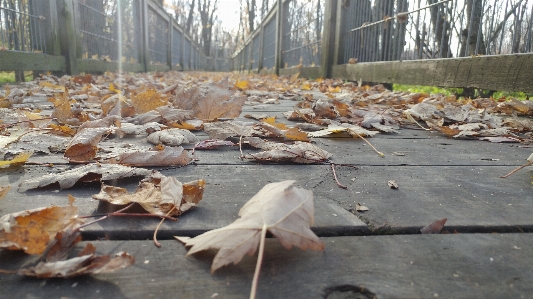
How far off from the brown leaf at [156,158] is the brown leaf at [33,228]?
0.45 m

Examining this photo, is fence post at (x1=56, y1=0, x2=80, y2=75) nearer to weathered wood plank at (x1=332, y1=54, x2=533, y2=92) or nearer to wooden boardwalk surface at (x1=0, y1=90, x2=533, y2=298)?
weathered wood plank at (x1=332, y1=54, x2=533, y2=92)

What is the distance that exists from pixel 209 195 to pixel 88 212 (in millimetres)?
246

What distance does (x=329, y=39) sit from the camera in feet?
22.4

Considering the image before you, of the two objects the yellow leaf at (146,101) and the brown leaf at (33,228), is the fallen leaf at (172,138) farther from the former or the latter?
the brown leaf at (33,228)

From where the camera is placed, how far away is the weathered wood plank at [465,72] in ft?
9.05

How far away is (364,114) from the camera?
7.02 ft

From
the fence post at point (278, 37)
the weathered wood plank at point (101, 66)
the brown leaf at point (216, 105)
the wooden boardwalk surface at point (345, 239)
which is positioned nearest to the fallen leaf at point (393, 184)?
the wooden boardwalk surface at point (345, 239)

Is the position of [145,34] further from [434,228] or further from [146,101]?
[434,228]

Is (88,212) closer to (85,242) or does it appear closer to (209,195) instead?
(85,242)

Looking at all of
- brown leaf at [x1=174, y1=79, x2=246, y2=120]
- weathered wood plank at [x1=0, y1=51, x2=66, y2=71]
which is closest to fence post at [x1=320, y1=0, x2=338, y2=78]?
weathered wood plank at [x1=0, y1=51, x2=66, y2=71]

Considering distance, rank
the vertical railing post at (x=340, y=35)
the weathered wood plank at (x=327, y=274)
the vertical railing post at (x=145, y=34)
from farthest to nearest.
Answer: the vertical railing post at (x=145, y=34), the vertical railing post at (x=340, y=35), the weathered wood plank at (x=327, y=274)

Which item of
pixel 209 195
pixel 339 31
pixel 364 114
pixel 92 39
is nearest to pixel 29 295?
pixel 209 195

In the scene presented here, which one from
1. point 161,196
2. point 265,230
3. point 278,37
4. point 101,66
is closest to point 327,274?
point 265,230

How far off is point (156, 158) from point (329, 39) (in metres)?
6.20
